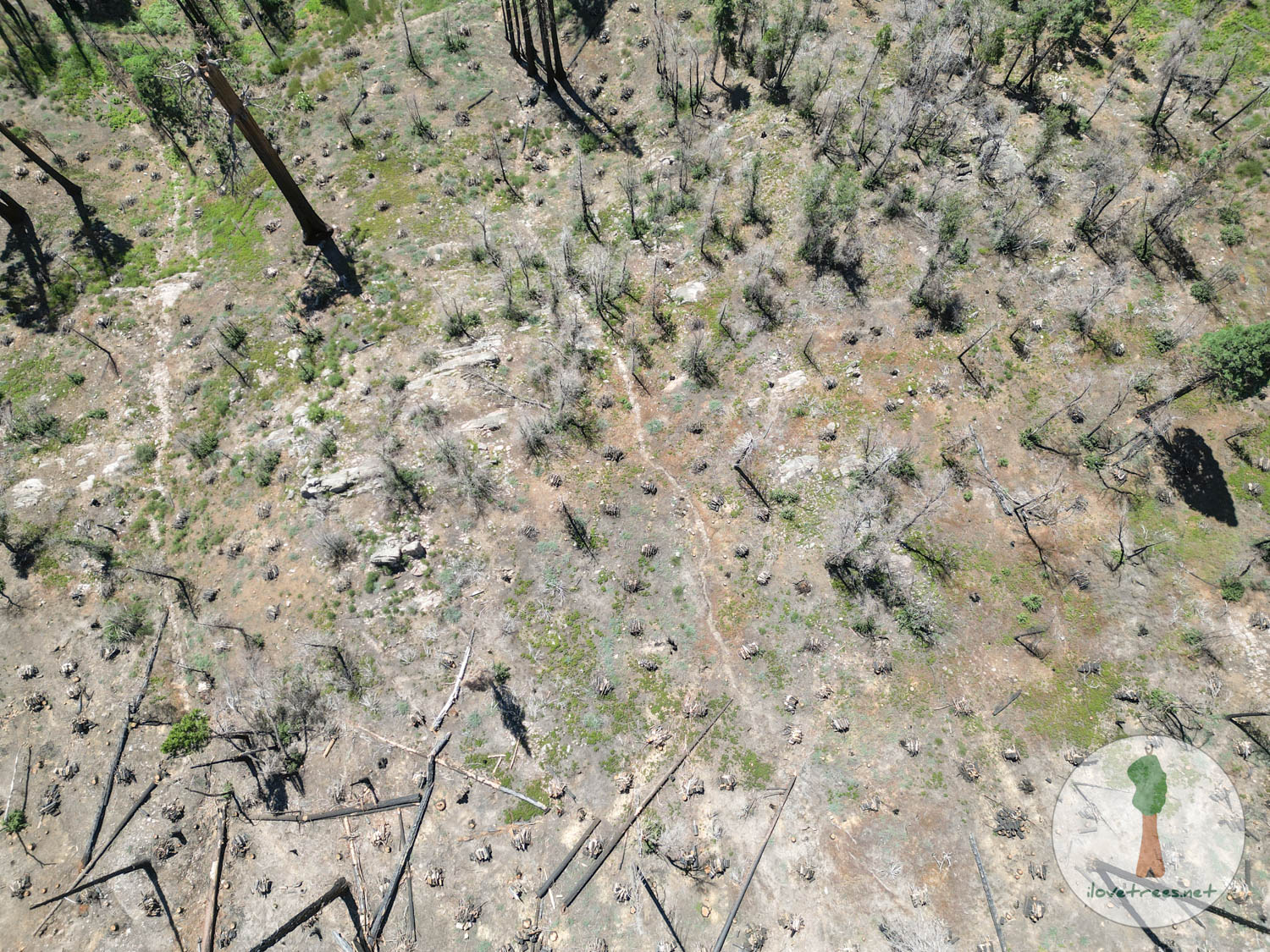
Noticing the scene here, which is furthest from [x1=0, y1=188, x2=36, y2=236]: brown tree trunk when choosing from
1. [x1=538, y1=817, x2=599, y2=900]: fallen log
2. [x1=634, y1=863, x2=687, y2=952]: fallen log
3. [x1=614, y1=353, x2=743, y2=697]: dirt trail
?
[x1=634, y1=863, x2=687, y2=952]: fallen log

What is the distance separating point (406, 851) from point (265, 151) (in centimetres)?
3581

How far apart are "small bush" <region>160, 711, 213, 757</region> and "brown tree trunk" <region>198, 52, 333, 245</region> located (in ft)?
90.0

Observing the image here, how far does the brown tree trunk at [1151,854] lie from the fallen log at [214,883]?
34116 mm

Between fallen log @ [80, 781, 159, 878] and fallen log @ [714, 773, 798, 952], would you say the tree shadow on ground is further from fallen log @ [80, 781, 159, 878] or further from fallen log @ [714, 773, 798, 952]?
fallen log @ [80, 781, 159, 878]

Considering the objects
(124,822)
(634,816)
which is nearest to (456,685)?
(634,816)

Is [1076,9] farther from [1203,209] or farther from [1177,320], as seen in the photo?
[1177,320]

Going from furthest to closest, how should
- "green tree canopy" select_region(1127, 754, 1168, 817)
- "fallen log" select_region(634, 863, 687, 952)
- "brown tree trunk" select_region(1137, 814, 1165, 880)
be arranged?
"green tree canopy" select_region(1127, 754, 1168, 817) → "brown tree trunk" select_region(1137, 814, 1165, 880) → "fallen log" select_region(634, 863, 687, 952)

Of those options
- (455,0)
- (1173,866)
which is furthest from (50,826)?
(455,0)

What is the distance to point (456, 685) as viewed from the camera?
78.2 ft

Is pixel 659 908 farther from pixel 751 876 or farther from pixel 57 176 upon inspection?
pixel 57 176

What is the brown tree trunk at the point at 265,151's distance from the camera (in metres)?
26.5

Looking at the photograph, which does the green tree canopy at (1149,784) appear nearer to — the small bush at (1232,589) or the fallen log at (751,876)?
the small bush at (1232,589)

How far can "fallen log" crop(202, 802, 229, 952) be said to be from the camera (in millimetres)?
20700

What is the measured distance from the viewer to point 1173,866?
785 inches
